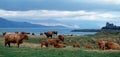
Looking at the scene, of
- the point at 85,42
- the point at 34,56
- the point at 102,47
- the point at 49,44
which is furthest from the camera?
the point at 85,42

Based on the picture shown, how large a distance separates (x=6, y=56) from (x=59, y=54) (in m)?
4.68

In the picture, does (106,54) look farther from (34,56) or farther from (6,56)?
(6,56)

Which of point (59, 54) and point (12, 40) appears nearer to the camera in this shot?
point (59, 54)

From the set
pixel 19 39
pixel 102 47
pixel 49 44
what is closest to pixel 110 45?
pixel 102 47

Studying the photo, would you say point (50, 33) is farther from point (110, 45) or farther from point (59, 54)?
point (59, 54)

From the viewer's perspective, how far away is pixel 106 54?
103 feet

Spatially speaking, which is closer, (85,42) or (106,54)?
(106,54)

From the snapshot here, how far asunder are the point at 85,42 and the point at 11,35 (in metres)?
26.6

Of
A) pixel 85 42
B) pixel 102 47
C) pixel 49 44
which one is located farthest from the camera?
pixel 85 42

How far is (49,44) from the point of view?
42.8m

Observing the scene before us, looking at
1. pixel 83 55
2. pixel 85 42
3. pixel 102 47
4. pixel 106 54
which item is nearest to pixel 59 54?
pixel 83 55

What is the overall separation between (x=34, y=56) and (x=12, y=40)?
1065 centimetres

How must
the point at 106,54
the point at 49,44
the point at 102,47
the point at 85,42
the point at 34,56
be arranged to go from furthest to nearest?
the point at 85,42 → the point at 49,44 → the point at 102,47 → the point at 106,54 → the point at 34,56

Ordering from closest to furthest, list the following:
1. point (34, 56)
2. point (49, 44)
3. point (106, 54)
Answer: point (34, 56), point (106, 54), point (49, 44)
